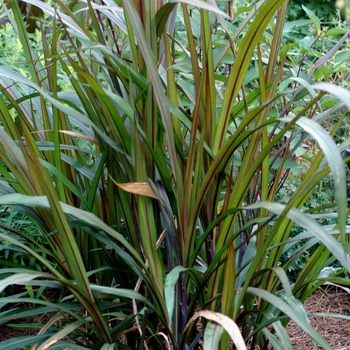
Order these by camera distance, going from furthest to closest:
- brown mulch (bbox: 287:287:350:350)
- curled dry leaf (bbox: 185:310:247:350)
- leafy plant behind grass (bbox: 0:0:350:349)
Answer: brown mulch (bbox: 287:287:350:350) → leafy plant behind grass (bbox: 0:0:350:349) → curled dry leaf (bbox: 185:310:247:350)

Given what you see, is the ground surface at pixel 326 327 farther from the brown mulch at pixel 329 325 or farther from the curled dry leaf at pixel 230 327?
the curled dry leaf at pixel 230 327

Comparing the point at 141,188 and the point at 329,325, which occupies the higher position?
the point at 141,188

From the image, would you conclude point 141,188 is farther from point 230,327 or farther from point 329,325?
point 329,325

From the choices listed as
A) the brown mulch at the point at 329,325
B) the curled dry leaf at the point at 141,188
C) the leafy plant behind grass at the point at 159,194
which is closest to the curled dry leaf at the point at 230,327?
the leafy plant behind grass at the point at 159,194

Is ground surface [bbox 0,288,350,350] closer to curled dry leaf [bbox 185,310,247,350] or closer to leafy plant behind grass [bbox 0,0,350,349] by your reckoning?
leafy plant behind grass [bbox 0,0,350,349]

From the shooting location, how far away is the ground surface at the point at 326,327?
181 centimetres

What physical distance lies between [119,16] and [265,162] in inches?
20.1

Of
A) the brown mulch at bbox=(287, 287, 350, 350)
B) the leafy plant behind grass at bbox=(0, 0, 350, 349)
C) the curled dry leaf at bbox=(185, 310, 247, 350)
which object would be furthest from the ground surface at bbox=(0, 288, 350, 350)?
the curled dry leaf at bbox=(185, 310, 247, 350)

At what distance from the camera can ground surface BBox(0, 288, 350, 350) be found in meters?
1.81

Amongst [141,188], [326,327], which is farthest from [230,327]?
[326,327]

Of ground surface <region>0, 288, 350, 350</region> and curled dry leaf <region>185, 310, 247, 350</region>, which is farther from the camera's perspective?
ground surface <region>0, 288, 350, 350</region>

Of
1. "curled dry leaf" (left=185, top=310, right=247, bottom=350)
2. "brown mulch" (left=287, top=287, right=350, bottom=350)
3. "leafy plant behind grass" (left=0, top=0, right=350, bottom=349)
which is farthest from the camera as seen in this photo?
"brown mulch" (left=287, top=287, right=350, bottom=350)

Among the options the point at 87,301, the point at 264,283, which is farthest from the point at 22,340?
the point at 264,283

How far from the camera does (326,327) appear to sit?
1.90 metres
